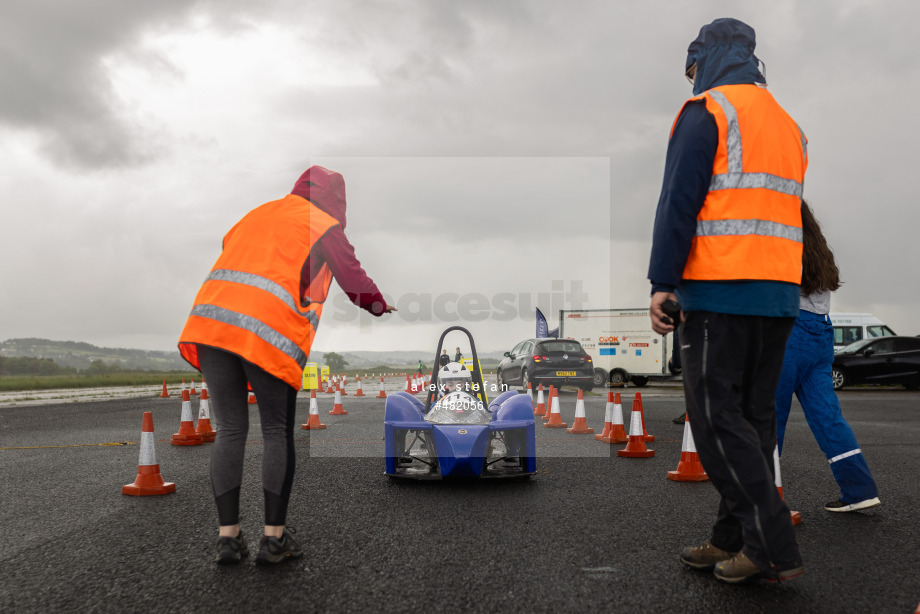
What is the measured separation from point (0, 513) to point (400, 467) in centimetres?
291

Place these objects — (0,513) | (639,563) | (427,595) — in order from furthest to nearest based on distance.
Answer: (0,513) < (639,563) < (427,595)

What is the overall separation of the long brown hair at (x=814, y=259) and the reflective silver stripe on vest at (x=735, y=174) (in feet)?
4.52

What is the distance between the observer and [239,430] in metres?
3.42

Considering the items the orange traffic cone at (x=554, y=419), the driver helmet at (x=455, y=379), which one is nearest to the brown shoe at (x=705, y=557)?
the driver helmet at (x=455, y=379)

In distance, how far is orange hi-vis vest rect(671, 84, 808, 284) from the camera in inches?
108

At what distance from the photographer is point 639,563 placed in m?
3.25

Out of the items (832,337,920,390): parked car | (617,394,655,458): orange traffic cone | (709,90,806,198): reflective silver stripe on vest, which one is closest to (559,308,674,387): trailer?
(832,337,920,390): parked car

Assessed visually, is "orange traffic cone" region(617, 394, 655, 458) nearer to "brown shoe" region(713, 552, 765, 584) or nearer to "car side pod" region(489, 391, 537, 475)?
"car side pod" region(489, 391, 537, 475)

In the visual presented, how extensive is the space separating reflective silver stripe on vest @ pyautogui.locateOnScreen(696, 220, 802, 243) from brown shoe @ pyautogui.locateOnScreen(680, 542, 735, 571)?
4.69ft

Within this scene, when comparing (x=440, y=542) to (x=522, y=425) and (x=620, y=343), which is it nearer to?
(x=522, y=425)

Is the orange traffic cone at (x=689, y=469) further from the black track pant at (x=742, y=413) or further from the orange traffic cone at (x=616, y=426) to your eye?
the black track pant at (x=742, y=413)

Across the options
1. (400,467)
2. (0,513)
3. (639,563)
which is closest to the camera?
(639,563)

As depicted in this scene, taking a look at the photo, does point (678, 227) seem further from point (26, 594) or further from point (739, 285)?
point (26, 594)

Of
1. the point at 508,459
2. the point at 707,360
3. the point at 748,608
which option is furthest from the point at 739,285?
the point at 508,459
